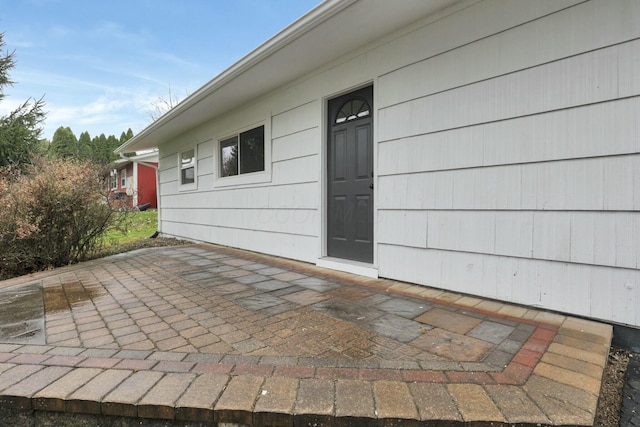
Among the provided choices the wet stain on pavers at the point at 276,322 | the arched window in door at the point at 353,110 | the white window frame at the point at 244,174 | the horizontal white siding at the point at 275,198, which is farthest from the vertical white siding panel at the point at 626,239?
the white window frame at the point at 244,174

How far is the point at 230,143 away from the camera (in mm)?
6492

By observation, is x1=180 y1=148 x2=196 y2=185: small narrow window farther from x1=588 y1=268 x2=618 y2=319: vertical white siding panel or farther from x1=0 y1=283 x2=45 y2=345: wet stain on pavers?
x1=588 y1=268 x2=618 y2=319: vertical white siding panel

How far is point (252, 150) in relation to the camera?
227 inches

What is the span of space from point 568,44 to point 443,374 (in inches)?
95.7

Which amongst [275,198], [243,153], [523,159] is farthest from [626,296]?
[243,153]

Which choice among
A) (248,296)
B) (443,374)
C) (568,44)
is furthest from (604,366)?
(248,296)

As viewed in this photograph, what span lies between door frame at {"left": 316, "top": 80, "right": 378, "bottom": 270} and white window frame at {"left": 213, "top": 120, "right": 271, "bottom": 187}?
4.21 ft

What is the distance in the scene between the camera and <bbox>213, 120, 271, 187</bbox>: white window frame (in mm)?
5238

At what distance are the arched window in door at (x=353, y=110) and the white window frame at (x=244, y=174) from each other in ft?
4.98

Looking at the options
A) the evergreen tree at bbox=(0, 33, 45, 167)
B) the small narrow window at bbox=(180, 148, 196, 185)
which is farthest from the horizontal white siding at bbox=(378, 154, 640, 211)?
the evergreen tree at bbox=(0, 33, 45, 167)

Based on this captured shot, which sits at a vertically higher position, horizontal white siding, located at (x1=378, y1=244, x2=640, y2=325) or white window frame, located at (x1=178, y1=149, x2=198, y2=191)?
white window frame, located at (x1=178, y1=149, x2=198, y2=191)

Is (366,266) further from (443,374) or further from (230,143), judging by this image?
(230,143)

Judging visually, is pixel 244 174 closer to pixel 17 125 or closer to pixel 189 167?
pixel 189 167

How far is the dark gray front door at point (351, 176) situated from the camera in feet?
12.5
